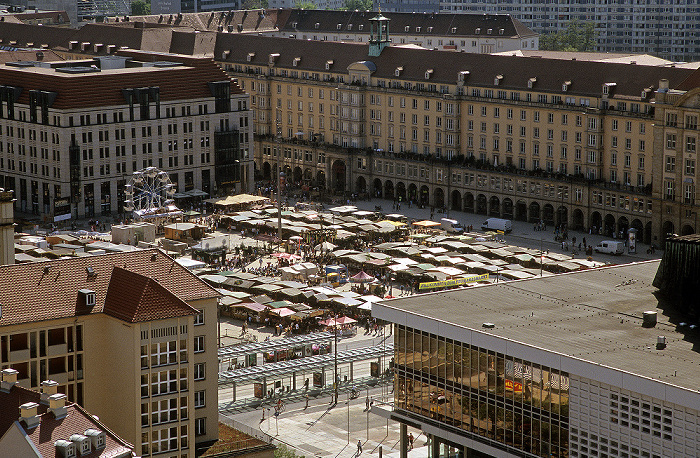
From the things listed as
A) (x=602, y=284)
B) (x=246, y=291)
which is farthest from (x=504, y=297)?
(x=246, y=291)

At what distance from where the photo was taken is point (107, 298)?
88.7m

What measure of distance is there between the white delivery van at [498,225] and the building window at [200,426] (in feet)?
316

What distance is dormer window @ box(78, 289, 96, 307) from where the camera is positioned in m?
87.8

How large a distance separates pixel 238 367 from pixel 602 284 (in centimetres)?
3694

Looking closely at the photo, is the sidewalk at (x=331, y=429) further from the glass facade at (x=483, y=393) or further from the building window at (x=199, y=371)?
the building window at (x=199, y=371)

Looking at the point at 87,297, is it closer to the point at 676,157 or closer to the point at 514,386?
the point at 514,386

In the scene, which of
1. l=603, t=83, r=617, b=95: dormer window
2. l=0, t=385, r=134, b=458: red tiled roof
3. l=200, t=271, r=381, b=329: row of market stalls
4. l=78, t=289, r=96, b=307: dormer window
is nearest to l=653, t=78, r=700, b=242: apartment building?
l=603, t=83, r=617, b=95: dormer window

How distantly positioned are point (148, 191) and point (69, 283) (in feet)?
325

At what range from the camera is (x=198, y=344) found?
91.7 metres

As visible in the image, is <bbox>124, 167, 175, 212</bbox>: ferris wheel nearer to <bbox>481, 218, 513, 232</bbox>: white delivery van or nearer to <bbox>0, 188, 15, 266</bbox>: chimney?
<bbox>481, 218, 513, 232</bbox>: white delivery van

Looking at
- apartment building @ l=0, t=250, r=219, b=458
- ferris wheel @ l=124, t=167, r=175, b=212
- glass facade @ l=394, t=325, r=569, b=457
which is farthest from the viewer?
ferris wheel @ l=124, t=167, r=175, b=212

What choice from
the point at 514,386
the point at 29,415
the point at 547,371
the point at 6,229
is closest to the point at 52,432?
the point at 29,415

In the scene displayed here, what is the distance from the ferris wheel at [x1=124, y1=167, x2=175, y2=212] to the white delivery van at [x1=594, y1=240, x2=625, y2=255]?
5842 centimetres

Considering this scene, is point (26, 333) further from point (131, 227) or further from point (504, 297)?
point (131, 227)
